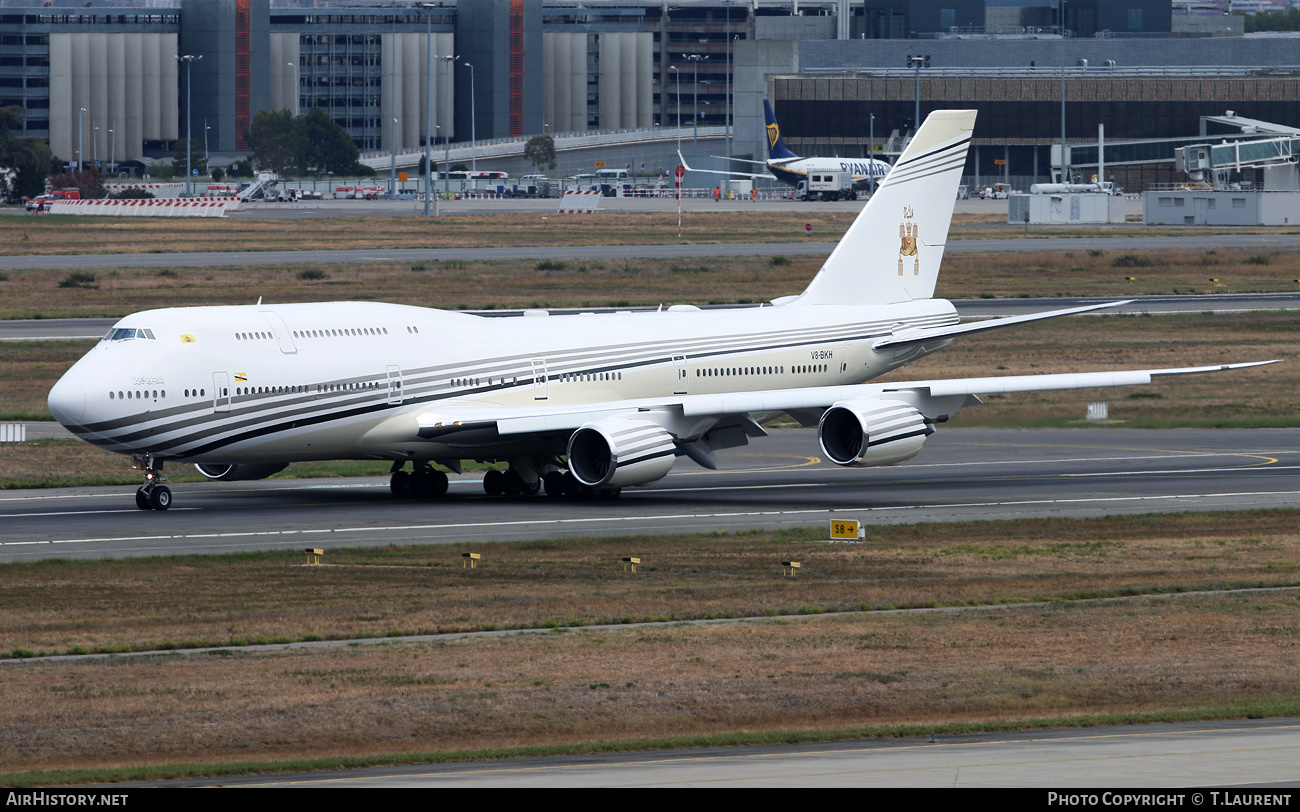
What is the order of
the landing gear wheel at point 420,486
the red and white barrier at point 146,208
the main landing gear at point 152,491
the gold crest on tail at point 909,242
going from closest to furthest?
the main landing gear at point 152,491 → the landing gear wheel at point 420,486 → the gold crest on tail at point 909,242 → the red and white barrier at point 146,208

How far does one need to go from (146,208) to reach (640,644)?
14384cm

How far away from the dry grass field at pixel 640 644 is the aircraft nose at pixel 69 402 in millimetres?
5824

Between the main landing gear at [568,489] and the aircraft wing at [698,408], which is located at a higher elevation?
the aircraft wing at [698,408]

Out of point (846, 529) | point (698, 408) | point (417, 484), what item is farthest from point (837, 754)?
point (417, 484)

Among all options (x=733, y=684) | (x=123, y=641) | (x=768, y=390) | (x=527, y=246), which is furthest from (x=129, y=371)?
(x=527, y=246)

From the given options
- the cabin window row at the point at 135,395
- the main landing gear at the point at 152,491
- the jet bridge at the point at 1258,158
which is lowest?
the main landing gear at the point at 152,491

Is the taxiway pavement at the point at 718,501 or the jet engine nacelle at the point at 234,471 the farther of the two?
the jet engine nacelle at the point at 234,471

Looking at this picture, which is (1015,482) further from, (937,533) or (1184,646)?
(1184,646)

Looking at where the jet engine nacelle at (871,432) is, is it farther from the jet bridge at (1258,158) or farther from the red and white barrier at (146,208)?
the jet bridge at (1258,158)

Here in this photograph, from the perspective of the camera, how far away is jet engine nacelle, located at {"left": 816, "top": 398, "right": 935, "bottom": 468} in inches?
1718

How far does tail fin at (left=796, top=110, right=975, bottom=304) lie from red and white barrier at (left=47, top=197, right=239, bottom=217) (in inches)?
4641

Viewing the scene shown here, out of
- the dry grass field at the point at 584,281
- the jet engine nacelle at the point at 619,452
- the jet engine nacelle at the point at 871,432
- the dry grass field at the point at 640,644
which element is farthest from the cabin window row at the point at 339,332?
the dry grass field at the point at 584,281

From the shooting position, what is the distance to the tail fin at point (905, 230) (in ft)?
168

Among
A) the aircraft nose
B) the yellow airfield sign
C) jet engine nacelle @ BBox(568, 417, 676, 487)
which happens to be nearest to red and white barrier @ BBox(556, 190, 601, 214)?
jet engine nacelle @ BBox(568, 417, 676, 487)
